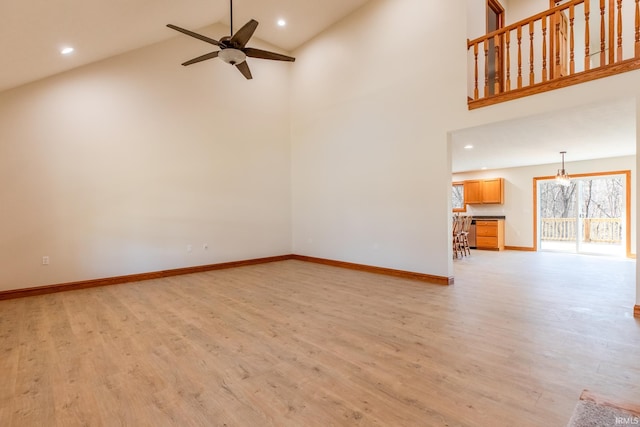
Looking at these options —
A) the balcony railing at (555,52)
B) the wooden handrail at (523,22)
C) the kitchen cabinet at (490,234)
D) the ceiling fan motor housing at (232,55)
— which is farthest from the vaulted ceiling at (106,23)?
the kitchen cabinet at (490,234)

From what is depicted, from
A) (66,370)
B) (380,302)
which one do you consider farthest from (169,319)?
(380,302)

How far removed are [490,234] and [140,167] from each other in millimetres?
8674

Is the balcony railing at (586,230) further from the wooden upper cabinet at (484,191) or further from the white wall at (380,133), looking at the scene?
the white wall at (380,133)

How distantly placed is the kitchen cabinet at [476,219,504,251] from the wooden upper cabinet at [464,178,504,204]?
686 millimetres

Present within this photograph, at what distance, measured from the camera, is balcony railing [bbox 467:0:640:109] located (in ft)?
10.1

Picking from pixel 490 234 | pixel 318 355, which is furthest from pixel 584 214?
pixel 318 355

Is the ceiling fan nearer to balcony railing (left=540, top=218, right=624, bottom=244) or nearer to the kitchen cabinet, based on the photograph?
the kitchen cabinet

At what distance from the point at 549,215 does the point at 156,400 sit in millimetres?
10356

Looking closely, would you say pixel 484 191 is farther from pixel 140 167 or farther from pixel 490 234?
pixel 140 167

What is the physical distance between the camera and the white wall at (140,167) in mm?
4211

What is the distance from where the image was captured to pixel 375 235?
5.33 meters

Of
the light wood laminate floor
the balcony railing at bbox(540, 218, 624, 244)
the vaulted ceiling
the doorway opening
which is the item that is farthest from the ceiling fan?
the balcony railing at bbox(540, 218, 624, 244)

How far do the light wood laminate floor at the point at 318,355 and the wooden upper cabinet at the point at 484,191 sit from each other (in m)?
4.77

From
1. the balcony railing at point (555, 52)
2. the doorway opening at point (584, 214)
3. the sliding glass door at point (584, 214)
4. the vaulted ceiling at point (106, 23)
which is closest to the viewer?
the vaulted ceiling at point (106, 23)
